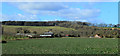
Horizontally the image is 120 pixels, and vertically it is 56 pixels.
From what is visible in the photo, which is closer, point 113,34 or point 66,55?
point 66,55

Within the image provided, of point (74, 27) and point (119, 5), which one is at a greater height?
point (119, 5)

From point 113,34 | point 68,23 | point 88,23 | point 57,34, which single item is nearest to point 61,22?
point 68,23

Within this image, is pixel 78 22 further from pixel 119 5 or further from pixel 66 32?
pixel 119 5

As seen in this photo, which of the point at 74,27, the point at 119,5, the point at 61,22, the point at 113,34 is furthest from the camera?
the point at 61,22

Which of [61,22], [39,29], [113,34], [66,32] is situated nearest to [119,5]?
[113,34]

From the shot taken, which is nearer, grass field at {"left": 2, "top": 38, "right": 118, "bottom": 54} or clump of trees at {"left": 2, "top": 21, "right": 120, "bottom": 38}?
grass field at {"left": 2, "top": 38, "right": 118, "bottom": 54}

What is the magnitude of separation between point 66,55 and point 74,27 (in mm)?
63156

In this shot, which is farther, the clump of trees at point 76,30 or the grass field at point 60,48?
the clump of trees at point 76,30

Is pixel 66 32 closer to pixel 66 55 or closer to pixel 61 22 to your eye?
pixel 61 22

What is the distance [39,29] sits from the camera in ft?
223

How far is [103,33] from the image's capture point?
60.8m

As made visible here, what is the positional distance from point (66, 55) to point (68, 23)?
2621 inches

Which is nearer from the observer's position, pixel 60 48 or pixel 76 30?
pixel 60 48

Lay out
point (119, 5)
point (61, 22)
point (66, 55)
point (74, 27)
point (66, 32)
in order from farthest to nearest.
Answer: point (61, 22)
point (74, 27)
point (66, 32)
point (119, 5)
point (66, 55)
